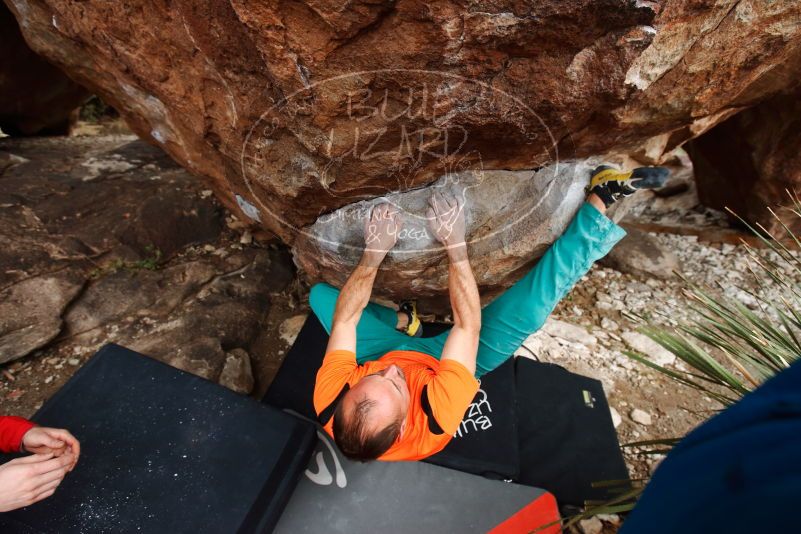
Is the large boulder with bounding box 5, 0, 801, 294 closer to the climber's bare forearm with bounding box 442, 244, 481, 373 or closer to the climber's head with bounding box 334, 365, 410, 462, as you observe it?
the climber's bare forearm with bounding box 442, 244, 481, 373

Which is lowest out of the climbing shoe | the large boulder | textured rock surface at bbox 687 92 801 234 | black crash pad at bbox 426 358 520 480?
black crash pad at bbox 426 358 520 480

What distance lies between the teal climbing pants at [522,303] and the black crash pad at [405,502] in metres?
0.52

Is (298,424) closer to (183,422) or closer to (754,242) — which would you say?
(183,422)

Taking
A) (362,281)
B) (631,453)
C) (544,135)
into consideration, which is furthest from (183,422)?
(631,453)

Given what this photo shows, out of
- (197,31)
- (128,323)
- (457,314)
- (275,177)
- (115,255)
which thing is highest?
(197,31)

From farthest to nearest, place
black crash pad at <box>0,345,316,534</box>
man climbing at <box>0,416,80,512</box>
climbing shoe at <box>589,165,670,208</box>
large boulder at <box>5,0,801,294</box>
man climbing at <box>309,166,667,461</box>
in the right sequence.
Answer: climbing shoe at <box>589,165,670,208</box> < man climbing at <box>309,166,667,461</box> < black crash pad at <box>0,345,316,534</box> < man climbing at <box>0,416,80,512</box> < large boulder at <box>5,0,801,294</box>

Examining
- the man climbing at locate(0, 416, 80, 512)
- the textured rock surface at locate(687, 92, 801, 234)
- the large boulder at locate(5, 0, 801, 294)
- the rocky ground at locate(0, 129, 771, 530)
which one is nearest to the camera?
the large boulder at locate(5, 0, 801, 294)

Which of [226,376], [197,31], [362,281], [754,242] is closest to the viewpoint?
[197,31]

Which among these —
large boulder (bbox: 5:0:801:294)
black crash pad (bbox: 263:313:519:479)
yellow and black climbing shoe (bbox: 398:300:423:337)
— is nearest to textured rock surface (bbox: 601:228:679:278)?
large boulder (bbox: 5:0:801:294)

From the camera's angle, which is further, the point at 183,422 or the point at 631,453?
the point at 631,453

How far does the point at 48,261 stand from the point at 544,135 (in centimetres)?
272

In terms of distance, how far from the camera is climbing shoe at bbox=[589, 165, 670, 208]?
169 centimetres

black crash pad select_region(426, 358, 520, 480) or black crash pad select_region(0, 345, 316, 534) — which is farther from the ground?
black crash pad select_region(0, 345, 316, 534)

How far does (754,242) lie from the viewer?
11.1 feet
